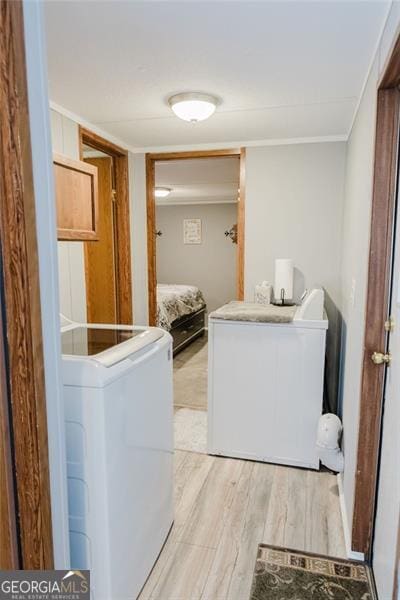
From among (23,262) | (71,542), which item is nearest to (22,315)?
(23,262)

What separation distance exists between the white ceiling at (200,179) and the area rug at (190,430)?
2.20m

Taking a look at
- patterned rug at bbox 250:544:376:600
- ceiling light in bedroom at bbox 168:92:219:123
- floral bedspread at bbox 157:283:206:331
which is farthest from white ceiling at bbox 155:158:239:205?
patterned rug at bbox 250:544:376:600

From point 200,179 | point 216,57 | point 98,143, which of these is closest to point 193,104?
point 216,57

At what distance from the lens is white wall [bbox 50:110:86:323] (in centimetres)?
246

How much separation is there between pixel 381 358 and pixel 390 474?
43 centimetres

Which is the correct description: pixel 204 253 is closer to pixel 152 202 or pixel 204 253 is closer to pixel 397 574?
pixel 152 202

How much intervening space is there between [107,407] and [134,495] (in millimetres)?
461

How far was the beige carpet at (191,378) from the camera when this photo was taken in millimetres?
3684

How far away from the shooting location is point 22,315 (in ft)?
2.94

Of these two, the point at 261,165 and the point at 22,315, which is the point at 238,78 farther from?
the point at 22,315

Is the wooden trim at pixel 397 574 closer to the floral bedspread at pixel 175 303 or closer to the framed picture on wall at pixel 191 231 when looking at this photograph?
the floral bedspread at pixel 175 303

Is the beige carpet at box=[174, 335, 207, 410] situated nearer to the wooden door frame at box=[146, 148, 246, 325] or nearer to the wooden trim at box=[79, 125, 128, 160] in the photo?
the wooden door frame at box=[146, 148, 246, 325]

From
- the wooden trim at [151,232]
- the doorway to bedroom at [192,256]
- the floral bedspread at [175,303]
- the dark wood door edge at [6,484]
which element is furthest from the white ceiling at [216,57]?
the floral bedspread at [175,303]

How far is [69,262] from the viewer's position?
2.64 meters
